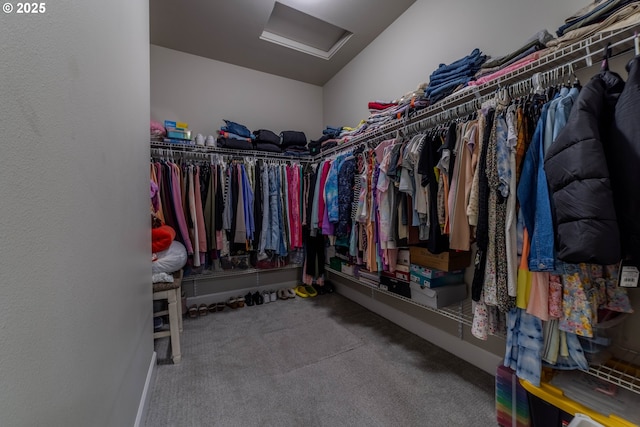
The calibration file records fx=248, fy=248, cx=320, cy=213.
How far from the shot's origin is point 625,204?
0.79 m


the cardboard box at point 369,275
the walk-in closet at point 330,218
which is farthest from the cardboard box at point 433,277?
the cardboard box at point 369,275

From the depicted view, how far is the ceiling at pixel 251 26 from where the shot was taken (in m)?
2.19

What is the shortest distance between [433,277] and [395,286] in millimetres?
340

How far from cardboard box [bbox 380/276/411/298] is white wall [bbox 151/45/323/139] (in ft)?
8.09

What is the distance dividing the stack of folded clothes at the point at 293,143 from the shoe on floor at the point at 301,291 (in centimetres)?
174

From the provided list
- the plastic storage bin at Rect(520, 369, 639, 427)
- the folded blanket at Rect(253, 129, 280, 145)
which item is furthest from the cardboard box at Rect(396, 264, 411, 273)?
the folded blanket at Rect(253, 129, 280, 145)

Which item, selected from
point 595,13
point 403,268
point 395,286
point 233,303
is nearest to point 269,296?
point 233,303

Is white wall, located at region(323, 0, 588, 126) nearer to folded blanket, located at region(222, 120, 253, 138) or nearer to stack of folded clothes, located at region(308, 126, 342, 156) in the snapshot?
stack of folded clothes, located at region(308, 126, 342, 156)

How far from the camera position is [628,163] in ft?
2.54

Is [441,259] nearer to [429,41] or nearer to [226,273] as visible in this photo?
[429,41]

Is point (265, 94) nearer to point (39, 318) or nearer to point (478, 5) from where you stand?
point (478, 5)

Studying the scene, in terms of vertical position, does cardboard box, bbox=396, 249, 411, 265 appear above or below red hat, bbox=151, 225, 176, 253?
below

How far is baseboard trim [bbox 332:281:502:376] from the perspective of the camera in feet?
5.37

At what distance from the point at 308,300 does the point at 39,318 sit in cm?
269
